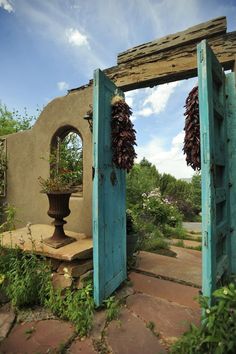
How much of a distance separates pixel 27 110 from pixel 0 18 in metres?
6.43

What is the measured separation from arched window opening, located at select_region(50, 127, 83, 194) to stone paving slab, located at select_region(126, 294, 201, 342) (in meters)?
1.93

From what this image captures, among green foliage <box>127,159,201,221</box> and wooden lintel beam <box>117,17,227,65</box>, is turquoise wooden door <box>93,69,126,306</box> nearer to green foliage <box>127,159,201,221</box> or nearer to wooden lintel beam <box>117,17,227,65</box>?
wooden lintel beam <box>117,17,227,65</box>

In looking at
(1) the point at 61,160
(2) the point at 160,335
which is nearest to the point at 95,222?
(2) the point at 160,335

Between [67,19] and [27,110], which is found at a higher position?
[27,110]

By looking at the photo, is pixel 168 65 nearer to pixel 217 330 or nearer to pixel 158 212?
pixel 217 330

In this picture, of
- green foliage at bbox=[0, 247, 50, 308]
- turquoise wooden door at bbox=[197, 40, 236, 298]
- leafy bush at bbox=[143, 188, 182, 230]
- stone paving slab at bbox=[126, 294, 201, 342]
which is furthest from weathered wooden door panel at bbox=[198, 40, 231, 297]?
leafy bush at bbox=[143, 188, 182, 230]

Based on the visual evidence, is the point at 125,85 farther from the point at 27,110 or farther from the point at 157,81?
the point at 27,110

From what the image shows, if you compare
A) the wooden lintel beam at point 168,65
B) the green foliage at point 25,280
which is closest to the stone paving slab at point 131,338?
the green foliage at point 25,280

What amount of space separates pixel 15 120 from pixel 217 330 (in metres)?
10.5

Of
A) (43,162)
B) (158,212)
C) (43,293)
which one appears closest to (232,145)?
(43,293)

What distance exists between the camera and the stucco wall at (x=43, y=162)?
11.0 ft

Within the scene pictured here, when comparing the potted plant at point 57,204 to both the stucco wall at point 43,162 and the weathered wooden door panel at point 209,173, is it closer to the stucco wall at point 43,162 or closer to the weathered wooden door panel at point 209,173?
the stucco wall at point 43,162

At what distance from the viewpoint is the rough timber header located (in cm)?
256

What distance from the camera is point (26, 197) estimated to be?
4.21 meters
